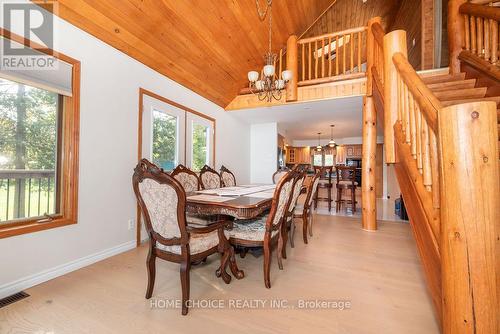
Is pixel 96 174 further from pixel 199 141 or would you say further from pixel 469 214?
pixel 469 214

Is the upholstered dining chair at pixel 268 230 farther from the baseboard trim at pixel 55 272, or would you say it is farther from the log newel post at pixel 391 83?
the baseboard trim at pixel 55 272

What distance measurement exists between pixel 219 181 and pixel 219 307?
2.05 meters

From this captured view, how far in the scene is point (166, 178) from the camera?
1.27 m

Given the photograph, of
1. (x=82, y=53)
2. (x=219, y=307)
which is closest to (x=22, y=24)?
(x=82, y=53)

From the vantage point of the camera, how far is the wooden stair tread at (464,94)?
2221mm

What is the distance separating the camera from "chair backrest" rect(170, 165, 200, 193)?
2.66 m

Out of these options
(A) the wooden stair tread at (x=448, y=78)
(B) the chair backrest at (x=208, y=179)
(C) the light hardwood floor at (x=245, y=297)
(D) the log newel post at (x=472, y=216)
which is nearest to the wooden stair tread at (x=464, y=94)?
(A) the wooden stair tread at (x=448, y=78)

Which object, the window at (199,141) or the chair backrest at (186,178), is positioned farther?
the window at (199,141)

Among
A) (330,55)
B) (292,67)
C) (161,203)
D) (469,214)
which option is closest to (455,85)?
(330,55)

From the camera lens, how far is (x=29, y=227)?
1.70 metres

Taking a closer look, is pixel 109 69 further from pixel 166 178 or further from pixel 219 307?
pixel 219 307

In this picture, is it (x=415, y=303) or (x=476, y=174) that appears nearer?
(x=476, y=174)

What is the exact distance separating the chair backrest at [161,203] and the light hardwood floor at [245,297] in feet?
1.70

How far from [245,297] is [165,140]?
2.40 meters
